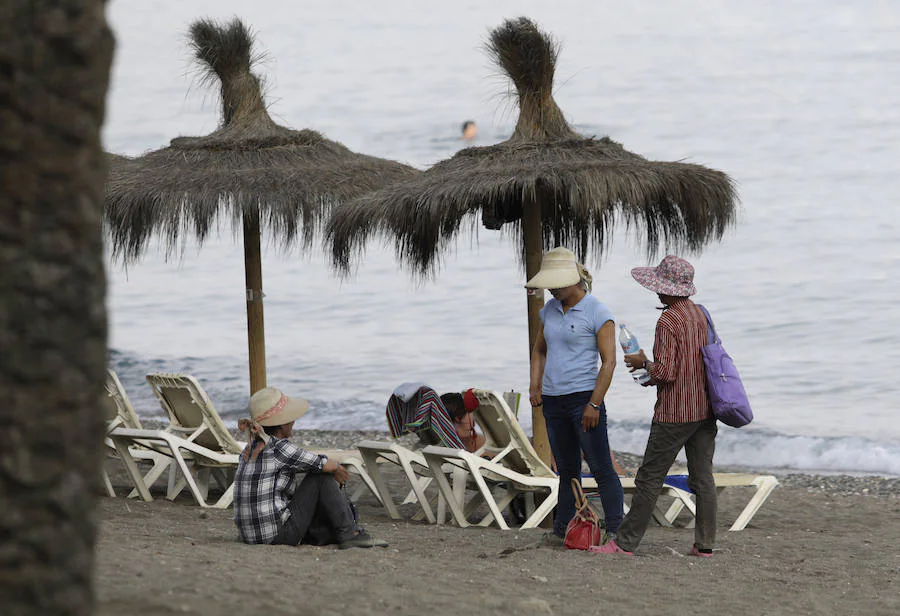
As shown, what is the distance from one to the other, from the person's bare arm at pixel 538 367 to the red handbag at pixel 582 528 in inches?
19.1

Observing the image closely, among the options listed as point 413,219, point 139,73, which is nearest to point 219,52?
point 413,219

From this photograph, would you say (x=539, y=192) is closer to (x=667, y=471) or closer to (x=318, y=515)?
(x=667, y=471)

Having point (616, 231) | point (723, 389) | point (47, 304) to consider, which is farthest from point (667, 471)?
point (616, 231)

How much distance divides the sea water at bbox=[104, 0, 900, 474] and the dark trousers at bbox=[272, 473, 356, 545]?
7.45ft

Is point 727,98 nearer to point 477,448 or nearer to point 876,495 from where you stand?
point 876,495

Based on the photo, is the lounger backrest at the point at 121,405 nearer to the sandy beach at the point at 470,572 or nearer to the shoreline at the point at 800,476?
the sandy beach at the point at 470,572

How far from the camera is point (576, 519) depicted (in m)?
5.46

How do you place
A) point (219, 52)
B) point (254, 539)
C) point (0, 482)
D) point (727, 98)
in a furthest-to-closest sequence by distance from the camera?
1. point (727, 98)
2. point (219, 52)
3. point (254, 539)
4. point (0, 482)

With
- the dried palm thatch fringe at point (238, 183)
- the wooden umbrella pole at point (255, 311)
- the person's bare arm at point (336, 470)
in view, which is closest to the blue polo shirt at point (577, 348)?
the person's bare arm at point (336, 470)

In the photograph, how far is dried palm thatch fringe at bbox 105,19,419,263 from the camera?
7.37m

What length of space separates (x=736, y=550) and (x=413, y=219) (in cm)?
234

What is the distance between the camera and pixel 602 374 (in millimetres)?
5207

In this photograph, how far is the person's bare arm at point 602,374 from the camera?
5211mm

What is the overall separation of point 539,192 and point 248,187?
192 cm
